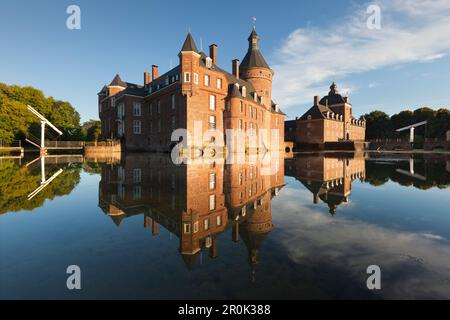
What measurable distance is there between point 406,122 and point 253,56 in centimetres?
6790

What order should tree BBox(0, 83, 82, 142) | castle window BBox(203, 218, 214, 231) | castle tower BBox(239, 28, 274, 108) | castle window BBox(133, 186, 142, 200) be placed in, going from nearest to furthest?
1. castle window BBox(203, 218, 214, 231)
2. castle window BBox(133, 186, 142, 200)
3. tree BBox(0, 83, 82, 142)
4. castle tower BBox(239, 28, 274, 108)

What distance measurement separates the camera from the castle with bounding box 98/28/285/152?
1256 inches

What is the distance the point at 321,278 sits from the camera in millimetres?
3021

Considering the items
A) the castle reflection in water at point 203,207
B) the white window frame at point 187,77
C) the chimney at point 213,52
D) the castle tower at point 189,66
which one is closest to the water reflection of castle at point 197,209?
the castle reflection in water at point 203,207

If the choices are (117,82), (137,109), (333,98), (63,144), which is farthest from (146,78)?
(333,98)

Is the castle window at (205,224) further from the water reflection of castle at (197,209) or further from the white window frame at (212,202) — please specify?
the white window frame at (212,202)

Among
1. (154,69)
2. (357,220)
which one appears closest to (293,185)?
(357,220)

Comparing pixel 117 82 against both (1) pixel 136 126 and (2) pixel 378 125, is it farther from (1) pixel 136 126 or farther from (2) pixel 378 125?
(2) pixel 378 125

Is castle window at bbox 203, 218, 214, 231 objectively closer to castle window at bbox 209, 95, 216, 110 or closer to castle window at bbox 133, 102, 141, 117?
castle window at bbox 209, 95, 216, 110

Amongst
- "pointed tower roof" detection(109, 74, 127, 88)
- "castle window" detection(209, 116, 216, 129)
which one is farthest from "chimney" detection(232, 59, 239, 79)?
"pointed tower roof" detection(109, 74, 127, 88)

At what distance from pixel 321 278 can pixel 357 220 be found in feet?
10.1

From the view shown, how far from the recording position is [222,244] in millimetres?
4141

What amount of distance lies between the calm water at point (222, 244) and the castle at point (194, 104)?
25660mm
